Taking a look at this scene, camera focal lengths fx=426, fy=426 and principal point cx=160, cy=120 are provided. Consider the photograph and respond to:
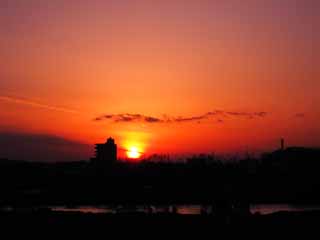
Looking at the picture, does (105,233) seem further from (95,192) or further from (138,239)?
(95,192)

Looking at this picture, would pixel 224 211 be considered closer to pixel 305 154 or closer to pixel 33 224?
pixel 33 224

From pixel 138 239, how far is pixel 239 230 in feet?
20.5

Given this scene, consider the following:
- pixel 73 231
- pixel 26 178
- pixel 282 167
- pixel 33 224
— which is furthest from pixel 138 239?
pixel 282 167

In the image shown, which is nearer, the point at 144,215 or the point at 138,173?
the point at 144,215

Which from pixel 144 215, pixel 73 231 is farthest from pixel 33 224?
pixel 144 215

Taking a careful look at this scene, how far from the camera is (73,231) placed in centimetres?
2688

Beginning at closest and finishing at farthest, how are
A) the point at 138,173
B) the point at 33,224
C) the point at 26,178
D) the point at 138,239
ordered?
the point at 138,239
the point at 33,224
the point at 26,178
the point at 138,173

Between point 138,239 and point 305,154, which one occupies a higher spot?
point 305,154

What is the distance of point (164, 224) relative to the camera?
2911 cm

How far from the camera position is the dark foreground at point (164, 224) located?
85.8 ft

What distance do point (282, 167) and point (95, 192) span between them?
205 feet

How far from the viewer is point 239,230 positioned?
1021 inches

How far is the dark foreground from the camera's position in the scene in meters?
26.1

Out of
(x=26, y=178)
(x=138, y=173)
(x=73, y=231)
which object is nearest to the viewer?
(x=73, y=231)
